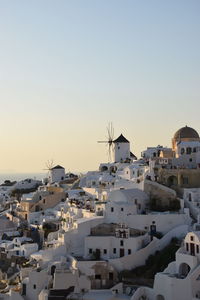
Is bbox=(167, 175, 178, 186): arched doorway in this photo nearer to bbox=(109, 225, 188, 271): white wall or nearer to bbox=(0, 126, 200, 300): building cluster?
bbox=(0, 126, 200, 300): building cluster

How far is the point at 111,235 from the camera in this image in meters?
33.2

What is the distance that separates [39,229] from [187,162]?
14.0 meters

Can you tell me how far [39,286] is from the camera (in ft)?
98.7

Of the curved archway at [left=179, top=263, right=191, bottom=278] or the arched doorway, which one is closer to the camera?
the curved archway at [left=179, top=263, right=191, bottom=278]

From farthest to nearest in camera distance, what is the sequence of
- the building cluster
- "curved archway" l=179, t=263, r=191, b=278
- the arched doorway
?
the arched doorway
the building cluster
"curved archway" l=179, t=263, r=191, b=278

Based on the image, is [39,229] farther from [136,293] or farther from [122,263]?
[136,293]

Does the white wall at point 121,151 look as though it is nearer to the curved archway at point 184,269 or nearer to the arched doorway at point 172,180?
the arched doorway at point 172,180

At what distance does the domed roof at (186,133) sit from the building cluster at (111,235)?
178 cm

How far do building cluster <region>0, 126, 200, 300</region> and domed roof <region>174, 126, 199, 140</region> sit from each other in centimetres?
178

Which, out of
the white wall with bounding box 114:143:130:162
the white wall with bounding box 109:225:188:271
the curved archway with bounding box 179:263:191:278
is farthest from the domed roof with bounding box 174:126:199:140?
the curved archway with bounding box 179:263:191:278

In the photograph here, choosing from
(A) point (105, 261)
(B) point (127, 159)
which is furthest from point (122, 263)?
(B) point (127, 159)

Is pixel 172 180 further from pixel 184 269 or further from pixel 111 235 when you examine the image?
pixel 184 269

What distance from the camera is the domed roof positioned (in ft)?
165

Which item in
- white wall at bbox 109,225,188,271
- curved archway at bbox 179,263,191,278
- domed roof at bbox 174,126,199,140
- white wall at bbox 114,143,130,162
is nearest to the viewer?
curved archway at bbox 179,263,191,278
